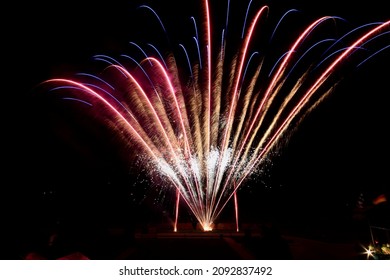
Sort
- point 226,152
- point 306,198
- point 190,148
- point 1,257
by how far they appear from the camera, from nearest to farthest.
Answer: point 1,257 < point 190,148 < point 226,152 < point 306,198

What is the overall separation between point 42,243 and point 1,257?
6.68 ft

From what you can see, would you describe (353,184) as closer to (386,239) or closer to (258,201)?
(258,201)

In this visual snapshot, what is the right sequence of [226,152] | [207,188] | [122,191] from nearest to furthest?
[226,152] → [207,188] → [122,191]

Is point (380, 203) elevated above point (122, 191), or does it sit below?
below

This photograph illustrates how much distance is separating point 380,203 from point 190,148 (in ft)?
28.7

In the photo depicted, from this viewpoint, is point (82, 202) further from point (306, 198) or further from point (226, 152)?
point (306, 198)

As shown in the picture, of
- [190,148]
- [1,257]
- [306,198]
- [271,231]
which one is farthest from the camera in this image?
[306,198]

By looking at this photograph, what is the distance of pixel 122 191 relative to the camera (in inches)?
1457

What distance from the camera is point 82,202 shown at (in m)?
31.3

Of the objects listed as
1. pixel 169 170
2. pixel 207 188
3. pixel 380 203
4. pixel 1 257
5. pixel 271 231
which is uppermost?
pixel 169 170

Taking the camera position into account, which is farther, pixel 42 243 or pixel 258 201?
pixel 258 201

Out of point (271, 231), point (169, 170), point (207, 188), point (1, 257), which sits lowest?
point (1, 257)

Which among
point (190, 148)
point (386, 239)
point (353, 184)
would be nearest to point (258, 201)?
point (353, 184)

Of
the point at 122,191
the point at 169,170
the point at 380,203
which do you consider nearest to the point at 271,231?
the point at 380,203
